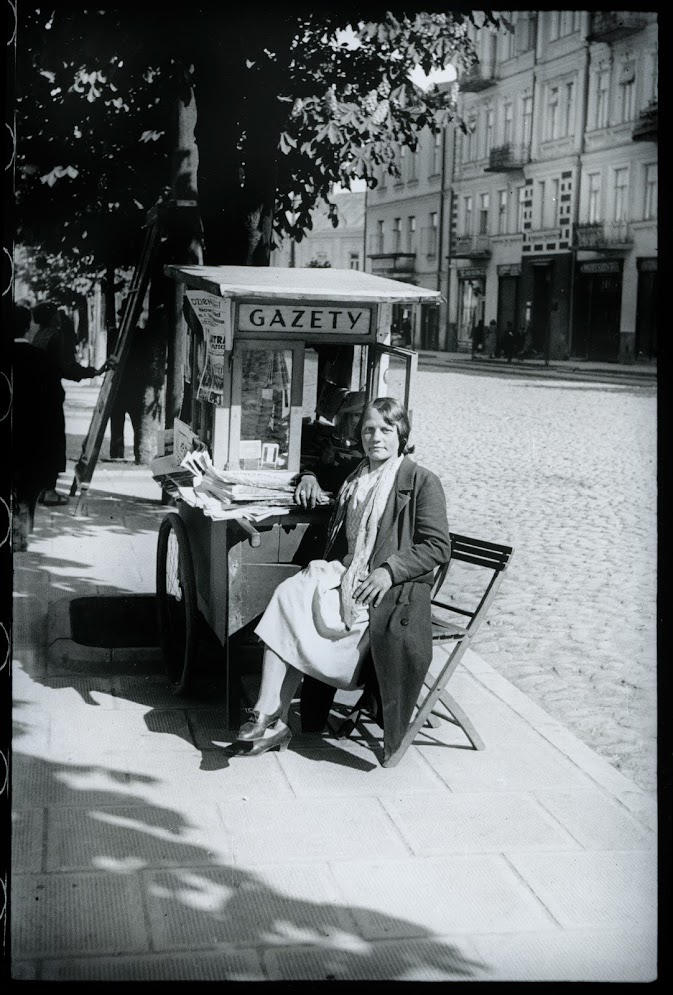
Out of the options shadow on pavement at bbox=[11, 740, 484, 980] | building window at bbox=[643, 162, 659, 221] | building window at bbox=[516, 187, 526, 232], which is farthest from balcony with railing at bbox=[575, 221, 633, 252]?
shadow on pavement at bbox=[11, 740, 484, 980]

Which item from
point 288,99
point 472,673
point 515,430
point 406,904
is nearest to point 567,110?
point 288,99

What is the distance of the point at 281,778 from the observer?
15.4ft

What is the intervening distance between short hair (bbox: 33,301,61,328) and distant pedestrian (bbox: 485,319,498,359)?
771 cm

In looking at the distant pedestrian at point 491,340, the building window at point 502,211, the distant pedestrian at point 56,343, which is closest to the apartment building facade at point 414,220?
the building window at point 502,211

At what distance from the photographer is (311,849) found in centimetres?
411

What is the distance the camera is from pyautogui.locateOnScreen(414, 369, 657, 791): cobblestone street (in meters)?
6.01

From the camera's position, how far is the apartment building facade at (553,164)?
4078 millimetres

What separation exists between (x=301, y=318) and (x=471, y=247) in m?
3.16

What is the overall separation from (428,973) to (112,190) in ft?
20.5

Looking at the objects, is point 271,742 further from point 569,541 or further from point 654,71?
point 569,541

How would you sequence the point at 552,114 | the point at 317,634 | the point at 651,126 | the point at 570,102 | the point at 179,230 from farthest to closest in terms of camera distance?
the point at 179,230 < the point at 552,114 < the point at 570,102 < the point at 317,634 < the point at 651,126

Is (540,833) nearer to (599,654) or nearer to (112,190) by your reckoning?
(599,654)

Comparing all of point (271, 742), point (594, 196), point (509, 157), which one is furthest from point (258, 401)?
point (594, 196)

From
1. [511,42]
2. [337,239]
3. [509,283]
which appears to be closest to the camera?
[511,42]
